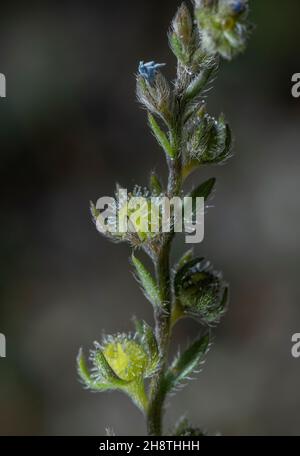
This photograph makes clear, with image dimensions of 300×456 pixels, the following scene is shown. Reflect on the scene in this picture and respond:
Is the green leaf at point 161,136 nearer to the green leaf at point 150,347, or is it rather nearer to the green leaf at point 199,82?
the green leaf at point 199,82

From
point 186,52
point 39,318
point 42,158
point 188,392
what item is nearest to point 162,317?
point 186,52

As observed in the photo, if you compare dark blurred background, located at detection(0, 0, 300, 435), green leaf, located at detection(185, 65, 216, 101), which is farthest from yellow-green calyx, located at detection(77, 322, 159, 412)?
dark blurred background, located at detection(0, 0, 300, 435)

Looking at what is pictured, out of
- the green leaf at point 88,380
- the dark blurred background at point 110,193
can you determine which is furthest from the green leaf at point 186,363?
the dark blurred background at point 110,193

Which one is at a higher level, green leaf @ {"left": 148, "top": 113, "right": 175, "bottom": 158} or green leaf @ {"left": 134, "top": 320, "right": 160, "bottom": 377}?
green leaf @ {"left": 148, "top": 113, "right": 175, "bottom": 158}

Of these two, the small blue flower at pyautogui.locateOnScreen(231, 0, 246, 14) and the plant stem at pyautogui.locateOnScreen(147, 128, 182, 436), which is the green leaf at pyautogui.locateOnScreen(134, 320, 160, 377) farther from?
the small blue flower at pyautogui.locateOnScreen(231, 0, 246, 14)

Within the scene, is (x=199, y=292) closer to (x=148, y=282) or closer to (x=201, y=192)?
(x=148, y=282)

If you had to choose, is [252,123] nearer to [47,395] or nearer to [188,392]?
[188,392]
